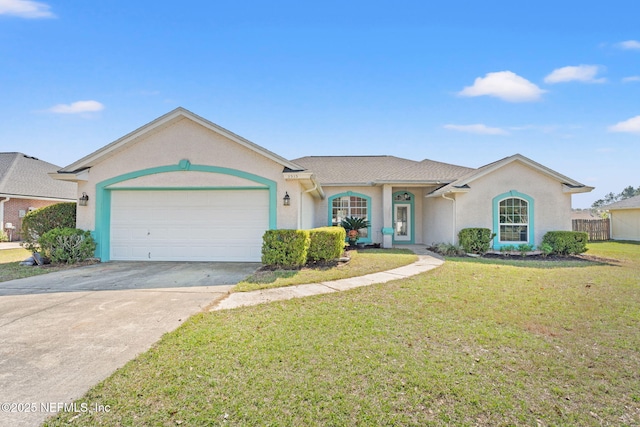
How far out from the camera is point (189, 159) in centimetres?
980

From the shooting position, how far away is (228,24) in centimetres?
1078

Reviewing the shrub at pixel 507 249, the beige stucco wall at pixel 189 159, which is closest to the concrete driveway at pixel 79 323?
the beige stucco wall at pixel 189 159

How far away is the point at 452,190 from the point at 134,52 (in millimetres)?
13620

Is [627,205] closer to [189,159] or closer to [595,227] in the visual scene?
[595,227]

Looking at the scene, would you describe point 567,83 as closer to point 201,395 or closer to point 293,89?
point 293,89

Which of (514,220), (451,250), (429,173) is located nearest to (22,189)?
(429,173)

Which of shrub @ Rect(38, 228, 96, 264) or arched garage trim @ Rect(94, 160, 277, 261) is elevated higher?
arched garage trim @ Rect(94, 160, 277, 261)

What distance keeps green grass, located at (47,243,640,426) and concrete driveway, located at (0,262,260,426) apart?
0.34 metres

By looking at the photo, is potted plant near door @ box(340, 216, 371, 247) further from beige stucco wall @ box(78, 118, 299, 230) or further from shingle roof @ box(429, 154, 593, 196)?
beige stucco wall @ box(78, 118, 299, 230)

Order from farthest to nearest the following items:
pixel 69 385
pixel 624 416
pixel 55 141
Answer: pixel 55 141
pixel 69 385
pixel 624 416

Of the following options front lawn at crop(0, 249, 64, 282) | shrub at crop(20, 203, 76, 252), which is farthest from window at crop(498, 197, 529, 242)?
shrub at crop(20, 203, 76, 252)

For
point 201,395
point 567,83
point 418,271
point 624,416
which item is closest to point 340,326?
point 201,395

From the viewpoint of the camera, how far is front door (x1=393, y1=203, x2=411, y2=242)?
53.9 ft

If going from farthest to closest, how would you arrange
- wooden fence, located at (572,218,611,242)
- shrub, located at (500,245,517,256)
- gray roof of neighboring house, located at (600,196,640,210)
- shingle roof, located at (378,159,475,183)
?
1. wooden fence, located at (572,218,611,242)
2. gray roof of neighboring house, located at (600,196,640,210)
3. shingle roof, located at (378,159,475,183)
4. shrub, located at (500,245,517,256)
